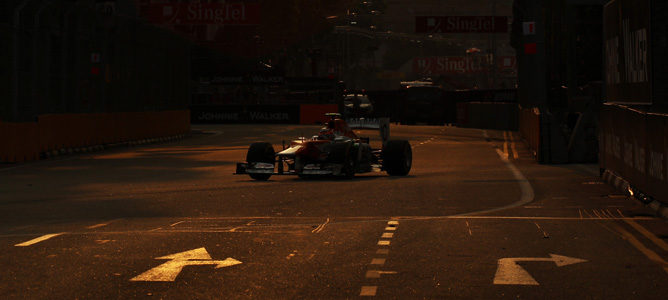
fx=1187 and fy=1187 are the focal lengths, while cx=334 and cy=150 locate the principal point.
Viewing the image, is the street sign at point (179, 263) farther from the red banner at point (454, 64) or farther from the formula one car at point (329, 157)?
the red banner at point (454, 64)

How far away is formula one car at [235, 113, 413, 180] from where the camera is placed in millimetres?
21516

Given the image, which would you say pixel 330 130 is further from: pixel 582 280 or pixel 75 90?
pixel 75 90

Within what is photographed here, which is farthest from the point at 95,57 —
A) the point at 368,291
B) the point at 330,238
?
the point at 368,291

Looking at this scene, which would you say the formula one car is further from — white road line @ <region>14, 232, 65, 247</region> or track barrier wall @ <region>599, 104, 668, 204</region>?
white road line @ <region>14, 232, 65, 247</region>

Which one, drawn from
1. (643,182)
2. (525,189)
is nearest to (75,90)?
(525,189)

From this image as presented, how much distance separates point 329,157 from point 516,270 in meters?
11.3

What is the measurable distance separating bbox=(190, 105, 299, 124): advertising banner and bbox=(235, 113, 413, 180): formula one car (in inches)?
1752

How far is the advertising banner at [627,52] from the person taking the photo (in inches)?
672

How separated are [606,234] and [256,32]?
242ft

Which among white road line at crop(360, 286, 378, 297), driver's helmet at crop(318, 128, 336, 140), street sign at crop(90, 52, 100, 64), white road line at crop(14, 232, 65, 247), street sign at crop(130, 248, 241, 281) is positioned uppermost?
street sign at crop(90, 52, 100, 64)

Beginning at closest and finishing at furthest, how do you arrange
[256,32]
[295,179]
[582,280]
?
1. [582,280]
2. [295,179]
3. [256,32]

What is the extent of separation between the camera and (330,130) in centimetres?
2248

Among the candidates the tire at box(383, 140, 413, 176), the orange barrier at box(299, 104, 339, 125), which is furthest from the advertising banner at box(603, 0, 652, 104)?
the orange barrier at box(299, 104, 339, 125)

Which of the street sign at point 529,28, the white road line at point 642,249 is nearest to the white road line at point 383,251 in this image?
the white road line at point 642,249
